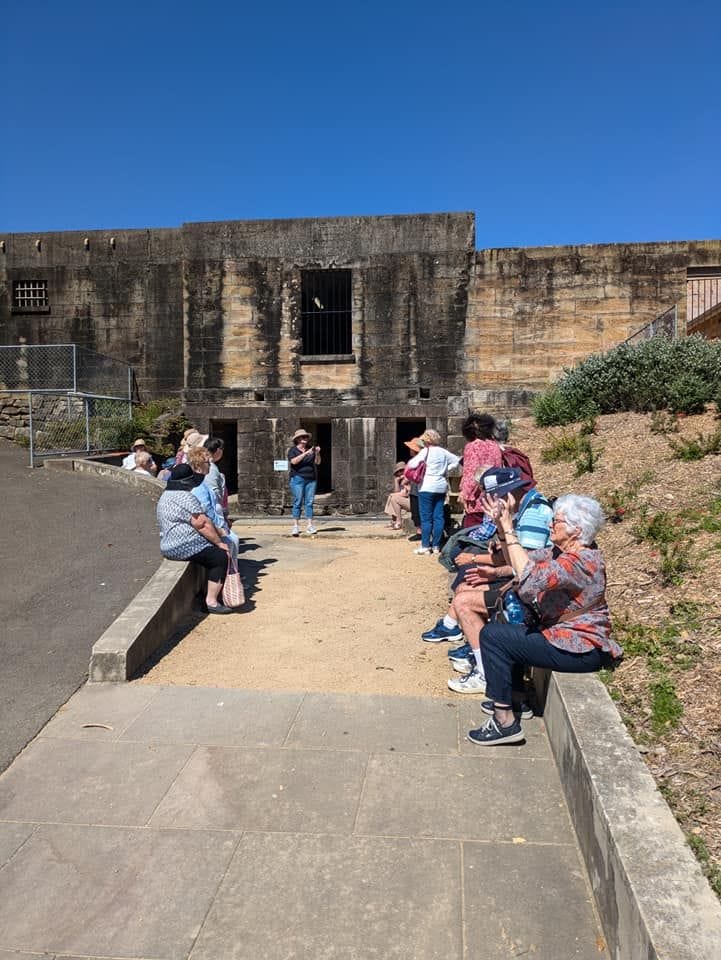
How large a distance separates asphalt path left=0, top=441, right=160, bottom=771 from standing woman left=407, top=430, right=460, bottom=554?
334cm

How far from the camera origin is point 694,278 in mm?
15742

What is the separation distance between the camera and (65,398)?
1616cm

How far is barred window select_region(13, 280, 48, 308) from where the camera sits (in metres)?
18.1

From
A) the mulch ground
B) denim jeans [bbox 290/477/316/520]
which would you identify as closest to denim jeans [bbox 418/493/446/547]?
the mulch ground

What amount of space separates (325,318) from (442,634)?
12.6m

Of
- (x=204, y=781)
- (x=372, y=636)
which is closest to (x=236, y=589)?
(x=372, y=636)

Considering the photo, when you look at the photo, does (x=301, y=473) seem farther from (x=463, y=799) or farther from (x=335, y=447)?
(x=463, y=799)

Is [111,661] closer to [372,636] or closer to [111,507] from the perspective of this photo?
[372,636]

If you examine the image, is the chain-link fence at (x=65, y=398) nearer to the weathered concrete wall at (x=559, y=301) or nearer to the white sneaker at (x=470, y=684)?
the weathered concrete wall at (x=559, y=301)

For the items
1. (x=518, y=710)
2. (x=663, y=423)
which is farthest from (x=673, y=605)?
(x=663, y=423)

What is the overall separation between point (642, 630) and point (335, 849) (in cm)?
249

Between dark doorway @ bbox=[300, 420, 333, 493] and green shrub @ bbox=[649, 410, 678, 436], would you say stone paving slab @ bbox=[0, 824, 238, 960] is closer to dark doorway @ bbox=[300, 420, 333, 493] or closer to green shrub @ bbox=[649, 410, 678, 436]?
green shrub @ bbox=[649, 410, 678, 436]

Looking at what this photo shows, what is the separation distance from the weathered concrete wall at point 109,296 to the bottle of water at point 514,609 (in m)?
14.4

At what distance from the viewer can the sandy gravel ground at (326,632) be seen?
5340 millimetres
